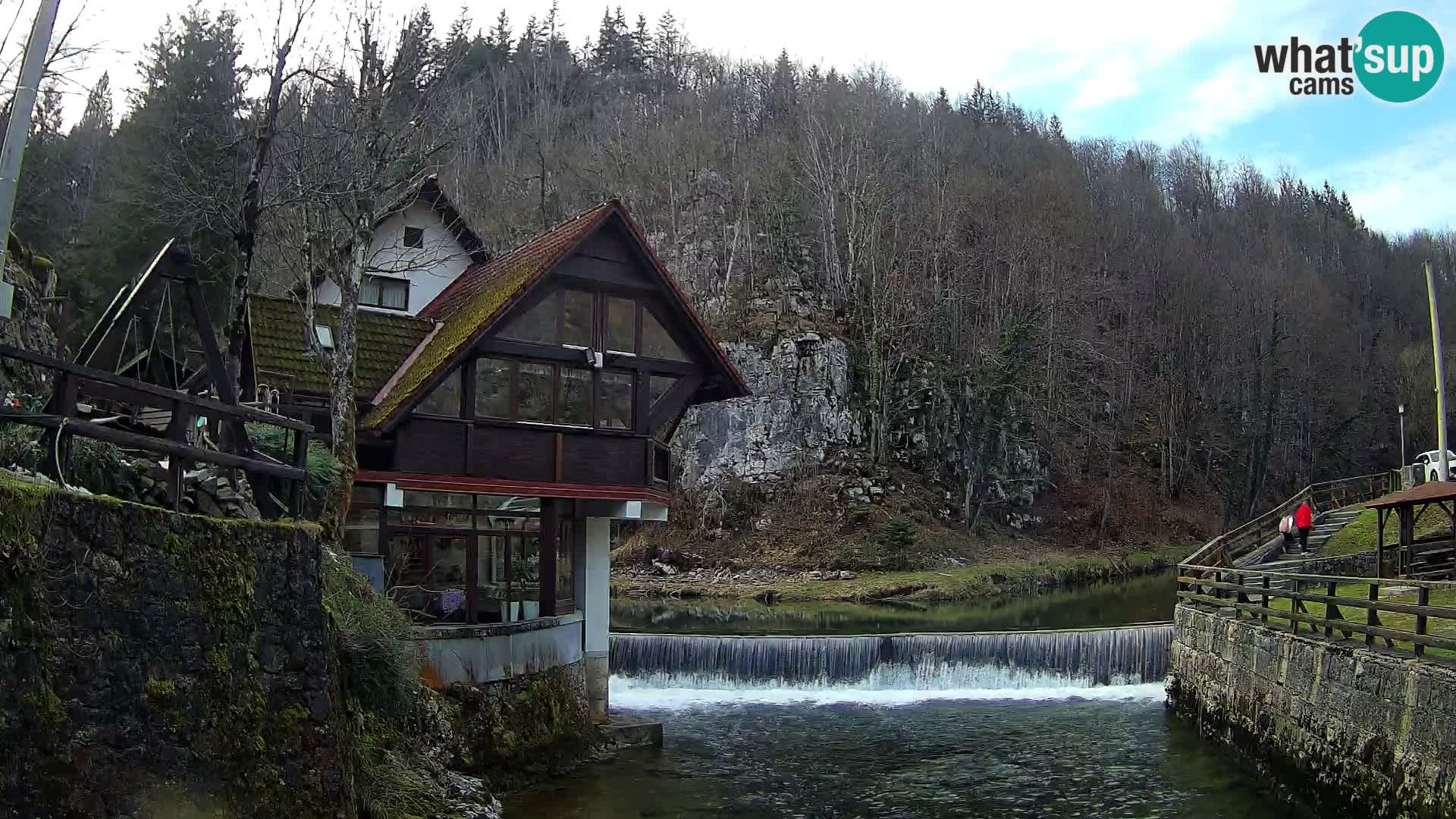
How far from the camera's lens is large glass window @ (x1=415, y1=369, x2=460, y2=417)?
17.4m

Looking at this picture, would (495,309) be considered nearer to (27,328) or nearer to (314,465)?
(314,465)

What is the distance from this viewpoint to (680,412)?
20.7 m

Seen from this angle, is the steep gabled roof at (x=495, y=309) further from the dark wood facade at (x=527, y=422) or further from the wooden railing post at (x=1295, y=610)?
the wooden railing post at (x=1295, y=610)

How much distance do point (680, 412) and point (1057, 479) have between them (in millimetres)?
40025

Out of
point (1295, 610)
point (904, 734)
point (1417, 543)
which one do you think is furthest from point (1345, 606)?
point (1417, 543)

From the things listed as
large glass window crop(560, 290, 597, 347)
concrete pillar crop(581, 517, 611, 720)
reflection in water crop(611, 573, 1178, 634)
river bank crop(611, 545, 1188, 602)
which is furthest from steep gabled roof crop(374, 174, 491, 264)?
river bank crop(611, 545, 1188, 602)

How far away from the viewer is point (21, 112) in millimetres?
9672

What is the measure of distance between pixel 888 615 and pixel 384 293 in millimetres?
18871

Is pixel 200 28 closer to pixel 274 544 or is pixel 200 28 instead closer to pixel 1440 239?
pixel 274 544

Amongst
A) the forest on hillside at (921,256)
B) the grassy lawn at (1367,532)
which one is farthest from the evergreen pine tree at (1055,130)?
the grassy lawn at (1367,532)

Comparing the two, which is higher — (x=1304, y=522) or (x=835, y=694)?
(x=1304, y=522)

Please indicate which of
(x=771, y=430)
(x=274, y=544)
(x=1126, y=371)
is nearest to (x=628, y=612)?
(x=771, y=430)

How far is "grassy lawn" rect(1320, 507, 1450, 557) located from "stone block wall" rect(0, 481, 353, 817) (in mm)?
30529

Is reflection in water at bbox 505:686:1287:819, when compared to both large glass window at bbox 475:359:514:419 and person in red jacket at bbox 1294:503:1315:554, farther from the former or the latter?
person in red jacket at bbox 1294:503:1315:554
